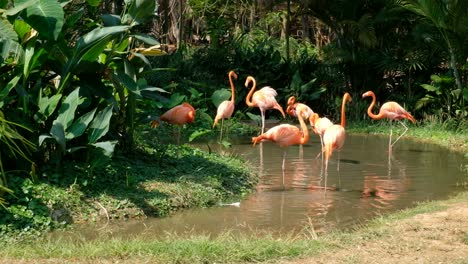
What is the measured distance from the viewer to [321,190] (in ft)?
29.0

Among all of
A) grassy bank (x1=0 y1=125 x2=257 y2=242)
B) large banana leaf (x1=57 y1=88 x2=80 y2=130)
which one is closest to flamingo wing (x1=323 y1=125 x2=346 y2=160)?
grassy bank (x1=0 y1=125 x2=257 y2=242)

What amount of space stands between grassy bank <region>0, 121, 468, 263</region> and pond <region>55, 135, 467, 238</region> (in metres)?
0.27

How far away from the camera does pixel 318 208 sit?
7.87 meters

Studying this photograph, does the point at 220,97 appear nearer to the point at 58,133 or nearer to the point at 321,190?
the point at 321,190

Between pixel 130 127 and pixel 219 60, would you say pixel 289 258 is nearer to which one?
pixel 130 127

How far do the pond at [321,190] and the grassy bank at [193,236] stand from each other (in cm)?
27

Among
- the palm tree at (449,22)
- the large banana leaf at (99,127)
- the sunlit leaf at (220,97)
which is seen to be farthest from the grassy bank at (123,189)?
the palm tree at (449,22)

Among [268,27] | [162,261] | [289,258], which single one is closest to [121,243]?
[162,261]

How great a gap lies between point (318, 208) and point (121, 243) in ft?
9.53

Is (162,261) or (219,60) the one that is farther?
(219,60)

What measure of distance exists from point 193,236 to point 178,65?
11.5 m

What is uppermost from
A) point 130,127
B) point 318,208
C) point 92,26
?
point 92,26

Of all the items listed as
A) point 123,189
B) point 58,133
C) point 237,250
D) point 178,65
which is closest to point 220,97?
point 178,65

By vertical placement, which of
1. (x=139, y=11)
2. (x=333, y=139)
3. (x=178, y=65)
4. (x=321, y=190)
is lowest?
Answer: (x=321, y=190)
